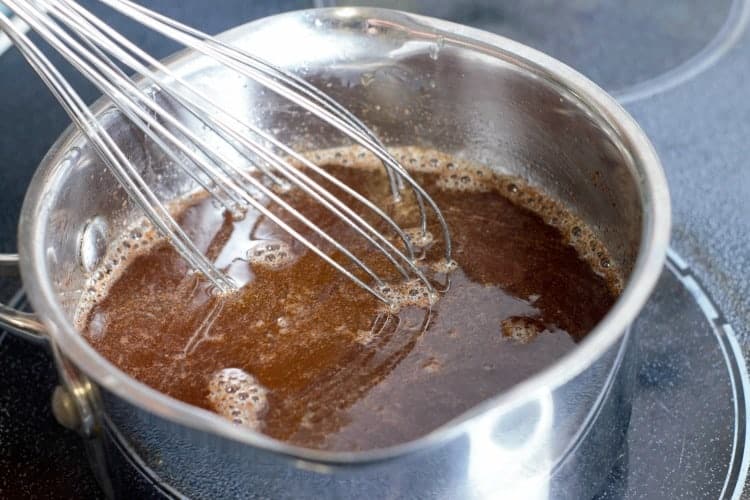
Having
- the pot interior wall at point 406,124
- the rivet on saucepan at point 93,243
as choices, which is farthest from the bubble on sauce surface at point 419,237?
the rivet on saucepan at point 93,243

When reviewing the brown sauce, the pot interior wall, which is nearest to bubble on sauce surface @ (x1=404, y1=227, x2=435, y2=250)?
the brown sauce

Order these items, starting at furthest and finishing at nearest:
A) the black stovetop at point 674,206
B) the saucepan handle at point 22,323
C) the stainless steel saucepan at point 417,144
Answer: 1. the black stovetop at point 674,206
2. the saucepan handle at point 22,323
3. the stainless steel saucepan at point 417,144

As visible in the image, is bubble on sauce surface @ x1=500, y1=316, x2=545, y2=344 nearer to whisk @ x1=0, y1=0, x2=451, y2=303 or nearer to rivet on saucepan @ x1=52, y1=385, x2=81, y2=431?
whisk @ x1=0, y1=0, x2=451, y2=303

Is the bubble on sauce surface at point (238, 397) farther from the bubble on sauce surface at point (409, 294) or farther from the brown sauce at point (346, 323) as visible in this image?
the bubble on sauce surface at point (409, 294)

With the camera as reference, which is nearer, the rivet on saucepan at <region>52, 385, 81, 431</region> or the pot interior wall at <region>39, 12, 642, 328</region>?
the rivet on saucepan at <region>52, 385, 81, 431</region>

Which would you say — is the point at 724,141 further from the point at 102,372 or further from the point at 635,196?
the point at 102,372
